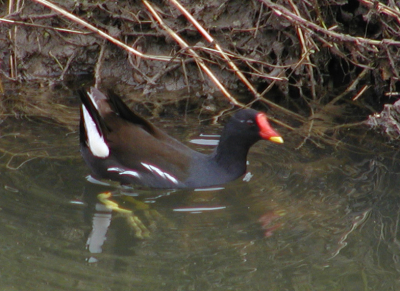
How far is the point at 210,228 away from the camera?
3566mm

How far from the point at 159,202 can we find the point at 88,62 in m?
2.71

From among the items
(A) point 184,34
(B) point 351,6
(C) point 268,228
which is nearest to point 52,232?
(C) point 268,228

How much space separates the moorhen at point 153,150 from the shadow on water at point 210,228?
0.10 metres

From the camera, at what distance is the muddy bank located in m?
5.26

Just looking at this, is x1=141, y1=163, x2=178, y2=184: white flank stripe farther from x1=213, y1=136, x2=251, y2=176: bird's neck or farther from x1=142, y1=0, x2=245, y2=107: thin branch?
x1=142, y1=0, x2=245, y2=107: thin branch

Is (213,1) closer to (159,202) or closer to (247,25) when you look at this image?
(247,25)

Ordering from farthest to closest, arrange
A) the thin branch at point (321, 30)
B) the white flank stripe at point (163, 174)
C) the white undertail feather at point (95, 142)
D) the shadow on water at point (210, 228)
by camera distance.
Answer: the thin branch at point (321, 30), the white undertail feather at point (95, 142), the white flank stripe at point (163, 174), the shadow on water at point (210, 228)

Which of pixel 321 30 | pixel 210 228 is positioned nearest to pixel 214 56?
pixel 321 30

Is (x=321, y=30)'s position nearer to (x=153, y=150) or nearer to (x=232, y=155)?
(x=232, y=155)

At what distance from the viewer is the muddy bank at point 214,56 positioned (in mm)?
5258

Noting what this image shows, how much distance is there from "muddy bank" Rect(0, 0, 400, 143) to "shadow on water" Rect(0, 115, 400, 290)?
974 mm

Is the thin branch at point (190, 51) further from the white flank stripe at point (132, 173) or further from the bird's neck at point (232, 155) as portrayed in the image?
the white flank stripe at point (132, 173)

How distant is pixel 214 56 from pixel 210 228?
234cm

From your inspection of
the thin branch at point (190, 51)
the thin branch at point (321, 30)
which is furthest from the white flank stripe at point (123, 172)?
the thin branch at point (321, 30)
